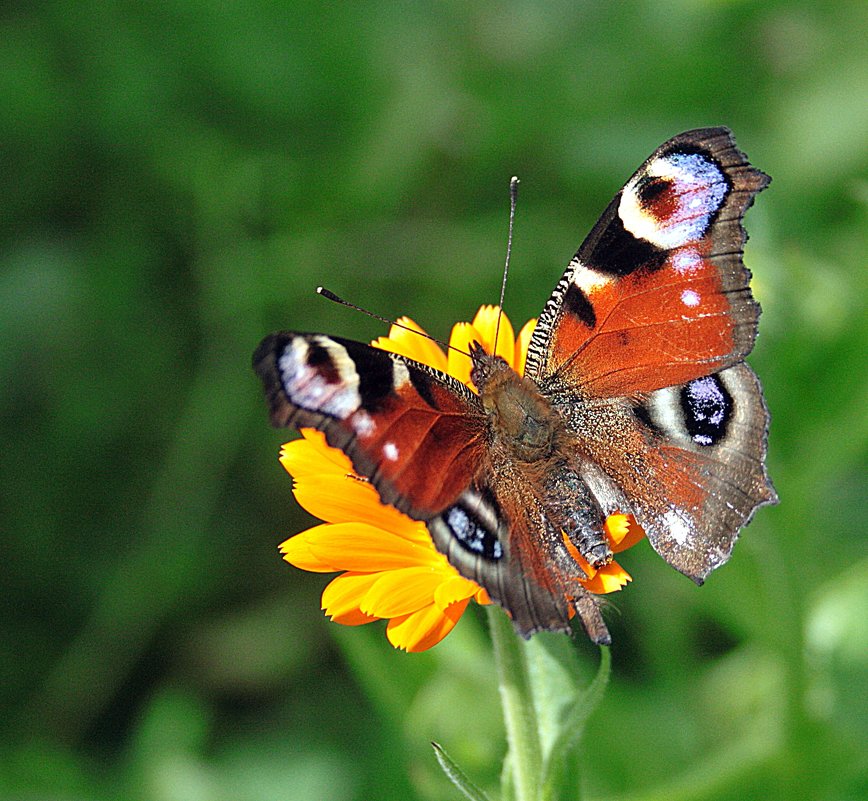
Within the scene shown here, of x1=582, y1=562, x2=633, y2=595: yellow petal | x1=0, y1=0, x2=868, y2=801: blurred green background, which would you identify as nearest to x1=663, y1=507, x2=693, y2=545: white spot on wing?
x1=582, y1=562, x2=633, y2=595: yellow petal

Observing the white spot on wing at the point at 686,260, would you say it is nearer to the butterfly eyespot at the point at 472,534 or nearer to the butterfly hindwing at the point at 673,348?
the butterfly hindwing at the point at 673,348

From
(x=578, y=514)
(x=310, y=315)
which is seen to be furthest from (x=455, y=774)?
(x=310, y=315)

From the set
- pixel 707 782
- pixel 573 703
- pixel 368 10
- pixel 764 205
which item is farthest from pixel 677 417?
pixel 368 10

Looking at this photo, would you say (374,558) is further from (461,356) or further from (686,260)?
(686,260)

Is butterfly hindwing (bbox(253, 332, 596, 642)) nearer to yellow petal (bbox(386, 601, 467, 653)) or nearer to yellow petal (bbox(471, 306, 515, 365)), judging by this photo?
yellow petal (bbox(386, 601, 467, 653))

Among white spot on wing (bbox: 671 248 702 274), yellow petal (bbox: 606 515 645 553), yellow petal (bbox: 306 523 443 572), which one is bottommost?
yellow petal (bbox: 306 523 443 572)

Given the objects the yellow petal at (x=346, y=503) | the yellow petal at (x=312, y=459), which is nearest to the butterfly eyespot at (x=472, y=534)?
the yellow petal at (x=346, y=503)
